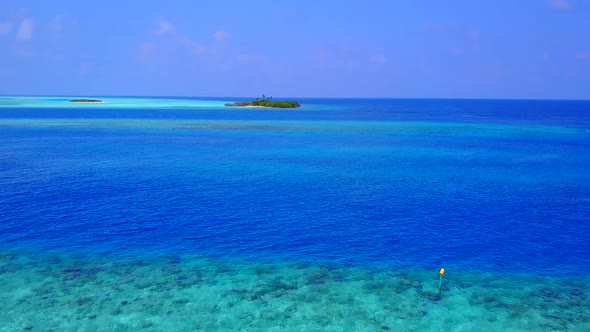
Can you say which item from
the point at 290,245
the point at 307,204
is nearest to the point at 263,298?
the point at 290,245

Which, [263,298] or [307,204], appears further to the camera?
[307,204]

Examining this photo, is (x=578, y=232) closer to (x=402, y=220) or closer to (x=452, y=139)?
(x=402, y=220)

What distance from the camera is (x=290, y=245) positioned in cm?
2581

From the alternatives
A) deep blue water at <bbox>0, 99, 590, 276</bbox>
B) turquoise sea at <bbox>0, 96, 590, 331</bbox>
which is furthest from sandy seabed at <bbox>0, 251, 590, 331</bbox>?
deep blue water at <bbox>0, 99, 590, 276</bbox>

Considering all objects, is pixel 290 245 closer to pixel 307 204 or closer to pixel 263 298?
pixel 263 298

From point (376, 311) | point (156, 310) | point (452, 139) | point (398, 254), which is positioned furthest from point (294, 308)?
point (452, 139)

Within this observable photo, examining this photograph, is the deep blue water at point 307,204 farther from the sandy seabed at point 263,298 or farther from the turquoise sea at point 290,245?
the sandy seabed at point 263,298

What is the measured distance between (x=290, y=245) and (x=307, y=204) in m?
8.13

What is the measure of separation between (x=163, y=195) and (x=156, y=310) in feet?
57.9

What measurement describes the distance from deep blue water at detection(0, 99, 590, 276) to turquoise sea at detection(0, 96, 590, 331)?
18 cm

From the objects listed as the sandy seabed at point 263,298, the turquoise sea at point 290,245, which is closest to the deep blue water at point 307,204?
the turquoise sea at point 290,245

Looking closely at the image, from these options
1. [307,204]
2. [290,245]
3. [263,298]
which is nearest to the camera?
[263,298]

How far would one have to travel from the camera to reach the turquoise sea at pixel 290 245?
1873 centimetres

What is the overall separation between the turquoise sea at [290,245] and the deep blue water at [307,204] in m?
0.18
